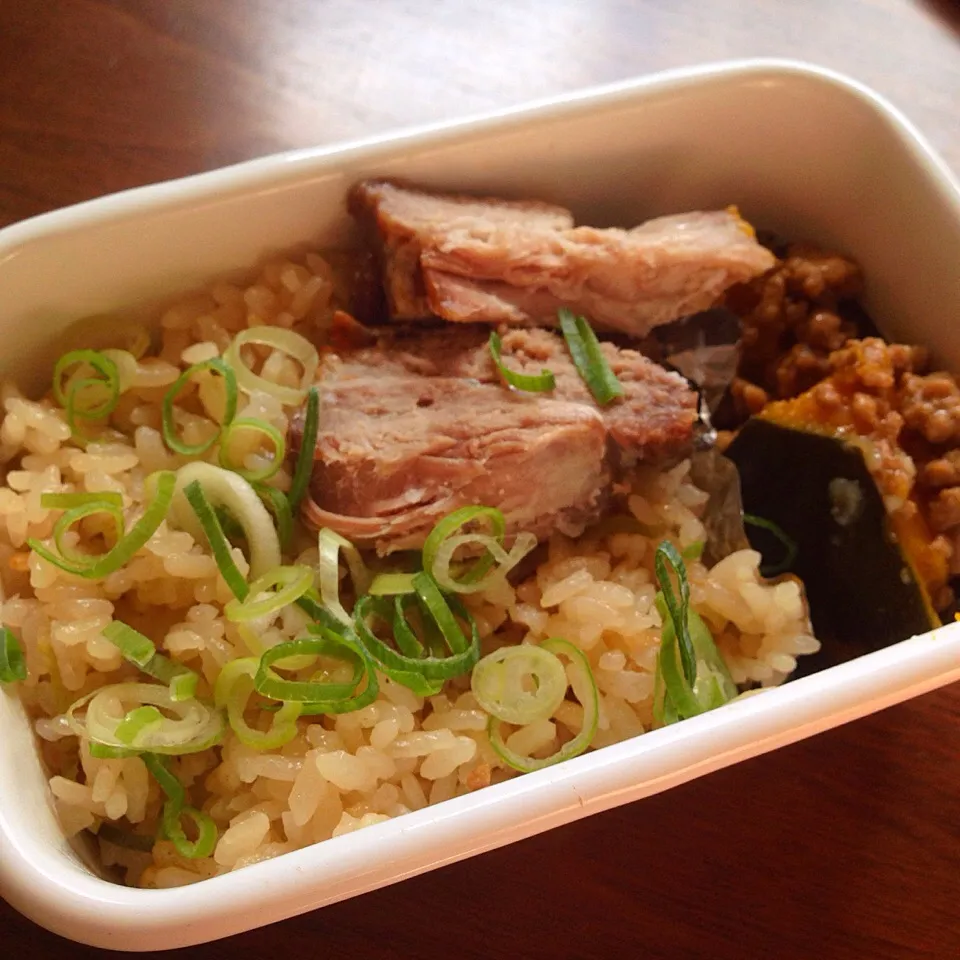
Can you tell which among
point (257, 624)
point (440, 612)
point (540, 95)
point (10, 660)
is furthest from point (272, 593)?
point (540, 95)

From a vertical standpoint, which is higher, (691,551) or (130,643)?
(691,551)

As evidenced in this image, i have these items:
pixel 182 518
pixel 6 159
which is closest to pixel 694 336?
pixel 182 518

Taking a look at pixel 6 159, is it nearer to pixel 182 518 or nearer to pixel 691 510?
pixel 182 518

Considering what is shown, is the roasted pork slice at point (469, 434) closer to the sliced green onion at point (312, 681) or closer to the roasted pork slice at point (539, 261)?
the roasted pork slice at point (539, 261)

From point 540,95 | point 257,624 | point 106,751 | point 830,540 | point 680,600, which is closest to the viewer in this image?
point 106,751

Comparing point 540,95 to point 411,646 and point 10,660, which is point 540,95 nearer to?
point 411,646

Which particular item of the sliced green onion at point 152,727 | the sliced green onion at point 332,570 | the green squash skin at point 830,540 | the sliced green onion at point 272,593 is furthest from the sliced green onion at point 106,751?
the green squash skin at point 830,540

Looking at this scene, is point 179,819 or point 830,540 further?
point 830,540

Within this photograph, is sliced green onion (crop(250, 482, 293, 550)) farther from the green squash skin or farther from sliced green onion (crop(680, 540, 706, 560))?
the green squash skin
